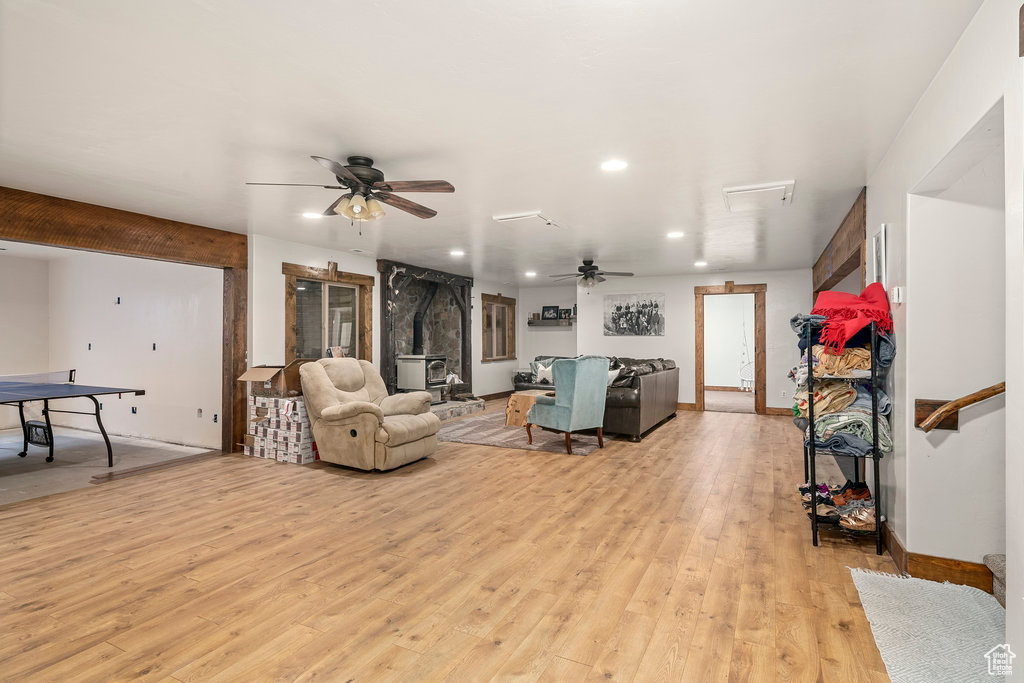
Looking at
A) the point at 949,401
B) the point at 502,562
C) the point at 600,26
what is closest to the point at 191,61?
the point at 600,26

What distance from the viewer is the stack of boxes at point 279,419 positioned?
5121 mm

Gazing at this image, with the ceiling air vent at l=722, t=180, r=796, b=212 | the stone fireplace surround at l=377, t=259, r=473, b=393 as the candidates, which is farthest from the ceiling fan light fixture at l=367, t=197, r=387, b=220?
the stone fireplace surround at l=377, t=259, r=473, b=393

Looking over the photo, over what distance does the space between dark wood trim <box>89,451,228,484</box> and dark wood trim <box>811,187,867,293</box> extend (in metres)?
6.33

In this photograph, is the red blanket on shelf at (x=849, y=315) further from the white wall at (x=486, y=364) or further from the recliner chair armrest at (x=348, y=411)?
the white wall at (x=486, y=364)

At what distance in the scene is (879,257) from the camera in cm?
321

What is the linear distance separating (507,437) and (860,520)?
3.90m

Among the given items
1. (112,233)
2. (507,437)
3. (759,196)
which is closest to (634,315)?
(507,437)

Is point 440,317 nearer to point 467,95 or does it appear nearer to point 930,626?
point 467,95

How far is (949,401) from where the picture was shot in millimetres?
2482

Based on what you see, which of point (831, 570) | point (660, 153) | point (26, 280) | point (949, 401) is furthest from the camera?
point (26, 280)

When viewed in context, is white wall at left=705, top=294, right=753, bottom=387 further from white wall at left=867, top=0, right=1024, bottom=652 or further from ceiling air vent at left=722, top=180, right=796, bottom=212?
white wall at left=867, top=0, right=1024, bottom=652

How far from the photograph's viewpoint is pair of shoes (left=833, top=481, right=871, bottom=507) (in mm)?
3289

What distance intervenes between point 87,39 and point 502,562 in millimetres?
2986

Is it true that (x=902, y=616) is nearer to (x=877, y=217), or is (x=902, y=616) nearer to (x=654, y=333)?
(x=877, y=217)
